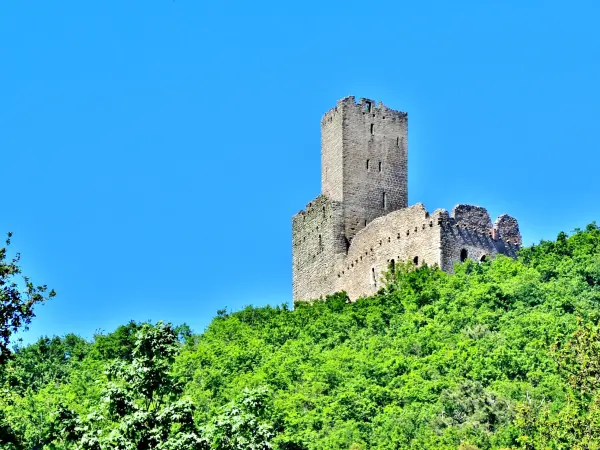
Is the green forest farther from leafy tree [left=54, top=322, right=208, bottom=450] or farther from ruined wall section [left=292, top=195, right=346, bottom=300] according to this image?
ruined wall section [left=292, top=195, right=346, bottom=300]

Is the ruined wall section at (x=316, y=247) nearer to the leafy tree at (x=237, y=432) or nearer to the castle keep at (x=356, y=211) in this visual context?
the castle keep at (x=356, y=211)

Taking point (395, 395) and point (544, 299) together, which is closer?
point (395, 395)

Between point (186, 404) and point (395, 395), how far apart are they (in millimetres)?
14124

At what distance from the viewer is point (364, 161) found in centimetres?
4916

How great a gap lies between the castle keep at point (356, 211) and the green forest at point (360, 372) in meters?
1.83

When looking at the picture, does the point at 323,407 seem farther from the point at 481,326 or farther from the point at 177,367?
the point at 177,367

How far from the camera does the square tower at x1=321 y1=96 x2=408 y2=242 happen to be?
160 feet

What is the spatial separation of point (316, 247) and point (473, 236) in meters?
8.88

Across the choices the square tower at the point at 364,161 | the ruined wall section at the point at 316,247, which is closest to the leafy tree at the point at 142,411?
the ruined wall section at the point at 316,247

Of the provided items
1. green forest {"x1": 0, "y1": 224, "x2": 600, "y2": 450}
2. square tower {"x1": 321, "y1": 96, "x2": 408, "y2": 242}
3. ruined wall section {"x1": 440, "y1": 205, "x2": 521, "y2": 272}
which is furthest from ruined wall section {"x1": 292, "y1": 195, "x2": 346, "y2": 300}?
ruined wall section {"x1": 440, "y1": 205, "x2": 521, "y2": 272}

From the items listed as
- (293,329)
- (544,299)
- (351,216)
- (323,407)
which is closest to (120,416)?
(323,407)

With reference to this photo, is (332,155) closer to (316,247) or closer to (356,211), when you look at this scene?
(356,211)

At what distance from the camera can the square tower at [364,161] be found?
48750 millimetres

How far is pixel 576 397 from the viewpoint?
951 inches
